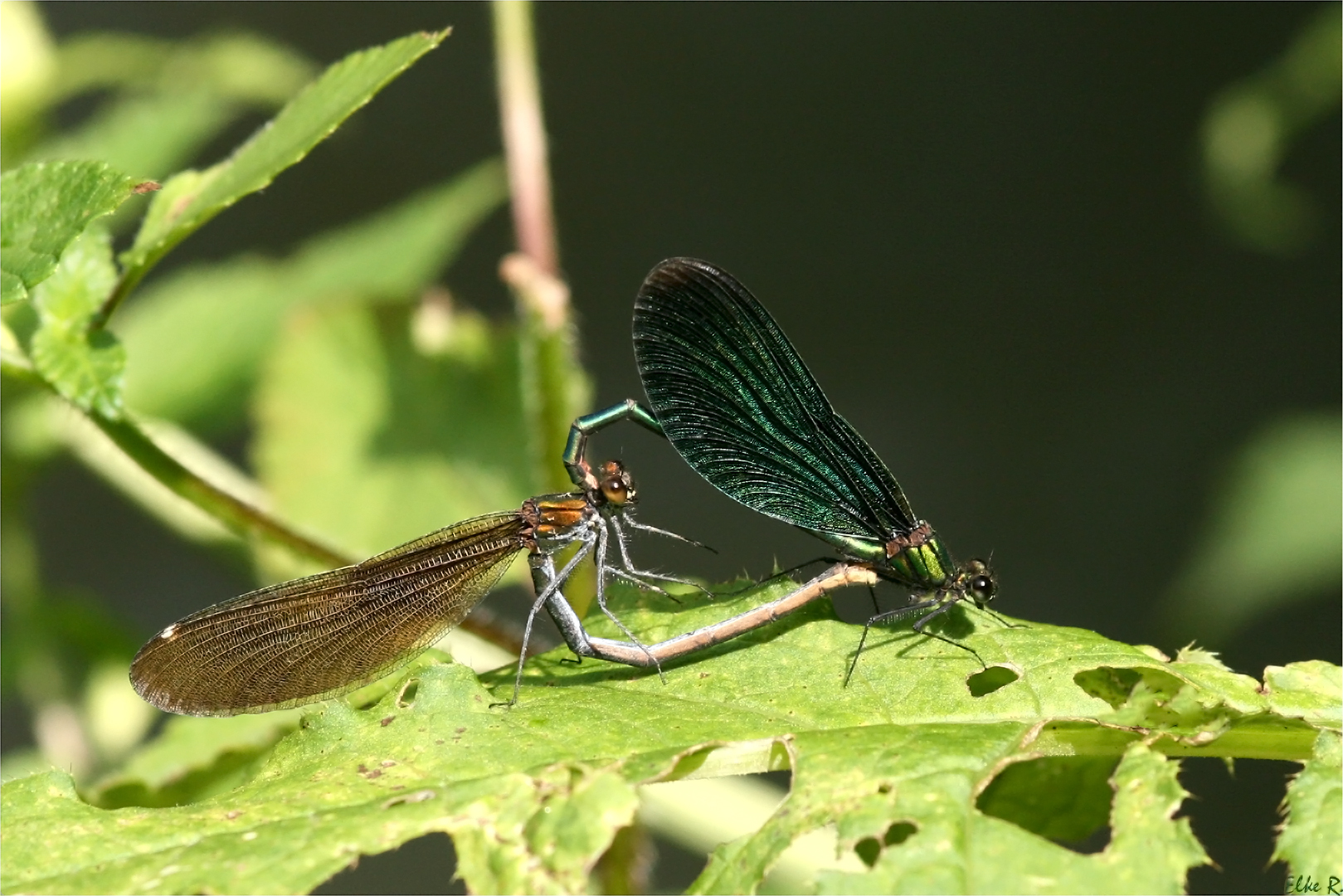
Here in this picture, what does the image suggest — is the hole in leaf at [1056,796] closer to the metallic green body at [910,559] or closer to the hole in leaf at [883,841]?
the metallic green body at [910,559]

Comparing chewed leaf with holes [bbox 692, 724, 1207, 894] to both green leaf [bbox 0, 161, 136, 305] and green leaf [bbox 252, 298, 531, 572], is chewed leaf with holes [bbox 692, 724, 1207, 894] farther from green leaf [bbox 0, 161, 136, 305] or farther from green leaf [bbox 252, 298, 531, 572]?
green leaf [bbox 252, 298, 531, 572]

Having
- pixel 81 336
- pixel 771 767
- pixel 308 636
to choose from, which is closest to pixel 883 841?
pixel 771 767

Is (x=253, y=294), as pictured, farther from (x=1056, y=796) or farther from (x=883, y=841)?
(x=883, y=841)

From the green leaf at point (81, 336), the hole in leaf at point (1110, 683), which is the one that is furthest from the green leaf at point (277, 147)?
the hole in leaf at point (1110, 683)

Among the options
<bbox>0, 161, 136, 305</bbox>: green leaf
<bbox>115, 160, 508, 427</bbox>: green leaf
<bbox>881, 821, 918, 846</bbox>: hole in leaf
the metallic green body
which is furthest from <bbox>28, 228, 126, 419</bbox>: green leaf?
<bbox>881, 821, 918, 846</bbox>: hole in leaf

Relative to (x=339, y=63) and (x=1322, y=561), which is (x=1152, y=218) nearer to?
(x=1322, y=561)
